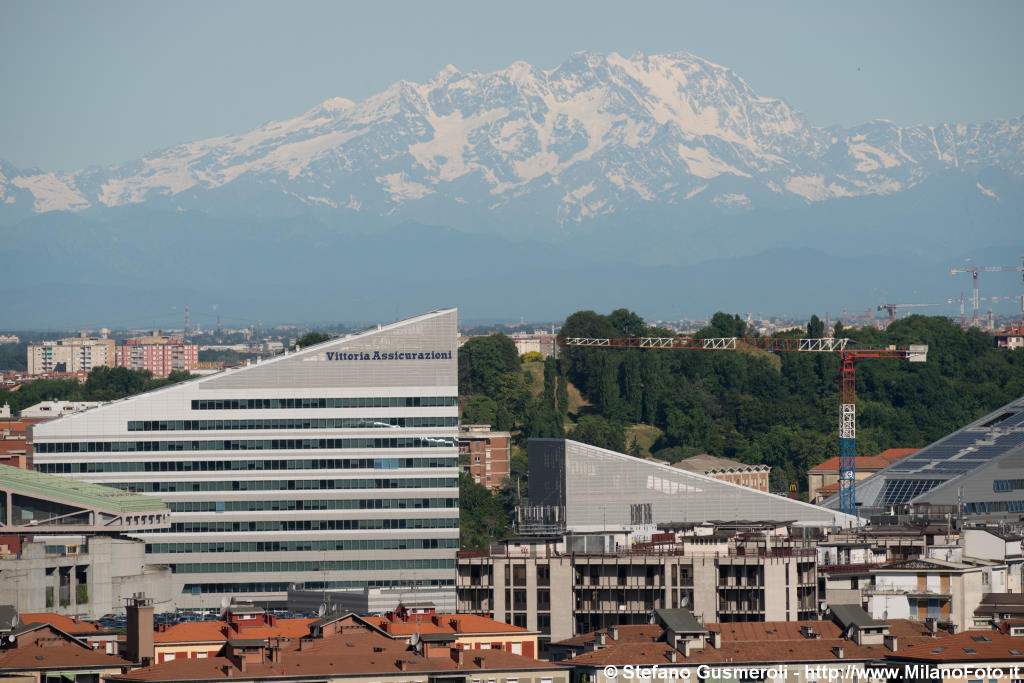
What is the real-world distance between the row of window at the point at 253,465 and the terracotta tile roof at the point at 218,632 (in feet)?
298

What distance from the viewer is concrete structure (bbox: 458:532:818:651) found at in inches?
4286

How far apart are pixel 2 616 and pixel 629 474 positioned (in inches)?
3991

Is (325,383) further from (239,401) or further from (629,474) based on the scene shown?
(629,474)

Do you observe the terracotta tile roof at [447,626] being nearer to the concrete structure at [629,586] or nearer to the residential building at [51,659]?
the residential building at [51,659]

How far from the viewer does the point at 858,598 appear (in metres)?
108

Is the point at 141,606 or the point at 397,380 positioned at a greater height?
the point at 397,380

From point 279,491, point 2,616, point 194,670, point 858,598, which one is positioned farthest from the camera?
point 279,491

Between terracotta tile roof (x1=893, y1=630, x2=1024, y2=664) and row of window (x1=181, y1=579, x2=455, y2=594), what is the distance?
9705 centimetres

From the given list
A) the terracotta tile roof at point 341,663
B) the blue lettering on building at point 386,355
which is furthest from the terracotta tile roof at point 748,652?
the blue lettering on building at point 386,355

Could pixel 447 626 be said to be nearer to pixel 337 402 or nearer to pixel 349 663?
pixel 349 663

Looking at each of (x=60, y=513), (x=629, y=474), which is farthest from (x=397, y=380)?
(x=60, y=513)

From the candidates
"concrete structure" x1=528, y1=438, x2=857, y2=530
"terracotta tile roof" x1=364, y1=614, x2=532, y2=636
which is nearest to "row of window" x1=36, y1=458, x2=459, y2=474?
"concrete structure" x1=528, y1=438, x2=857, y2=530

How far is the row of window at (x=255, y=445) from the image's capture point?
185 metres

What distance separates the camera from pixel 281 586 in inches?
7239
